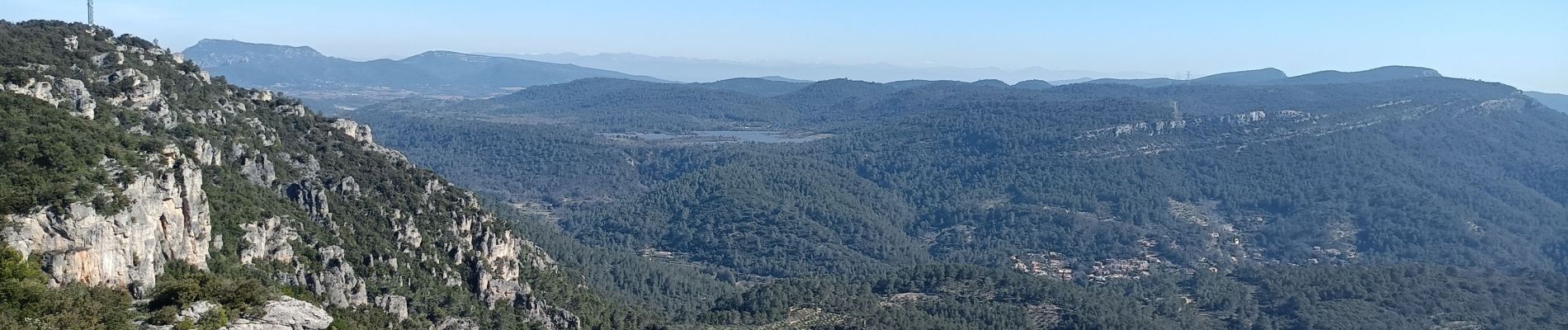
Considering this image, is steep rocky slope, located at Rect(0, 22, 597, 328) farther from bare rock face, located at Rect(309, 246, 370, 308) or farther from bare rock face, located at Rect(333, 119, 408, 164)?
bare rock face, located at Rect(333, 119, 408, 164)

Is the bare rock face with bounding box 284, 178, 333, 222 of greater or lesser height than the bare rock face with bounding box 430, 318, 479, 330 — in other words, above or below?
above

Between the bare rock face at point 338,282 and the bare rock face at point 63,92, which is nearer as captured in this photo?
the bare rock face at point 63,92

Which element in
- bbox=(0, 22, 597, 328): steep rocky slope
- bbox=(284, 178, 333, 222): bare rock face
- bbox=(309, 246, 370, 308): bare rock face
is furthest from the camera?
bbox=(284, 178, 333, 222): bare rock face

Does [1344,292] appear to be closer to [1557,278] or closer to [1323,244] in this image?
[1557,278]

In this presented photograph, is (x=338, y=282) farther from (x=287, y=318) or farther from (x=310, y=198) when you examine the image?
(x=287, y=318)

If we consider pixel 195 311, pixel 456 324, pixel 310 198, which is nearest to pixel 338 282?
pixel 456 324

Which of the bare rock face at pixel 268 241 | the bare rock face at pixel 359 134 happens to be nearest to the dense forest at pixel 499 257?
the bare rock face at pixel 268 241

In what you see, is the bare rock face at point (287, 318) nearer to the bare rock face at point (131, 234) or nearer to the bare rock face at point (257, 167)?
the bare rock face at point (131, 234)

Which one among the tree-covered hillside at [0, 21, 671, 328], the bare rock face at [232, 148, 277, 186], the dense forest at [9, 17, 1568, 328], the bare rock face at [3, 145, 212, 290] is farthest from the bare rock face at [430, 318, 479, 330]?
the bare rock face at [3, 145, 212, 290]
